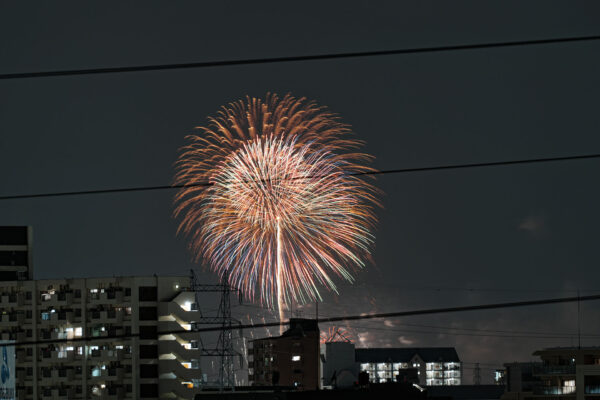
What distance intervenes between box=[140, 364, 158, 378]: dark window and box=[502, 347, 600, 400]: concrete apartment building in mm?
44429

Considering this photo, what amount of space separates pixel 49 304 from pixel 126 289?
33.8ft

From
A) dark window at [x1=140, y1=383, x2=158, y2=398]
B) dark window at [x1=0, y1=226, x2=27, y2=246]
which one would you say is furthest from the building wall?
dark window at [x1=140, y1=383, x2=158, y2=398]

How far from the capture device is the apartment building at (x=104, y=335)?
370 ft

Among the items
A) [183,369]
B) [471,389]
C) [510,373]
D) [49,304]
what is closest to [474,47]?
[183,369]

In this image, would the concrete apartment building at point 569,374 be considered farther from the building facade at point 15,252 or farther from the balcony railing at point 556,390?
the building facade at point 15,252

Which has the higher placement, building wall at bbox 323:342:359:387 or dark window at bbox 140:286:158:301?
dark window at bbox 140:286:158:301

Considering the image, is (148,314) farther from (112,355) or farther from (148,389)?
(148,389)

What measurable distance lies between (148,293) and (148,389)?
34.2 ft

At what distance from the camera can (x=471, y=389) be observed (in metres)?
178

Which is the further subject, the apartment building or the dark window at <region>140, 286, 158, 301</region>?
the dark window at <region>140, 286, 158, 301</region>

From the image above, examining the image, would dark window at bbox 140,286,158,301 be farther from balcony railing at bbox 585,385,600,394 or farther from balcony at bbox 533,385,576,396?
balcony railing at bbox 585,385,600,394

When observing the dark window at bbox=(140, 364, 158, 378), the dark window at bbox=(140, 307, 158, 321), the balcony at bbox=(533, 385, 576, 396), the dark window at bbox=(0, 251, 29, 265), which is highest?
the dark window at bbox=(0, 251, 29, 265)

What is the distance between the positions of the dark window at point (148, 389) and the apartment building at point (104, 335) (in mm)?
109

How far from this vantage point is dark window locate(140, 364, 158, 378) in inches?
4454
